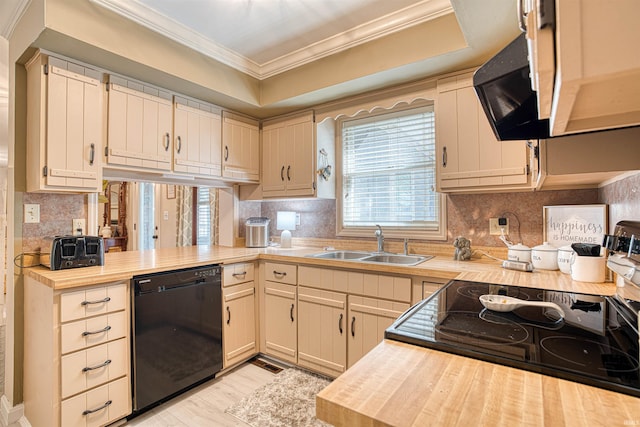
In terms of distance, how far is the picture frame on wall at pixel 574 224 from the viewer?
1.80 meters

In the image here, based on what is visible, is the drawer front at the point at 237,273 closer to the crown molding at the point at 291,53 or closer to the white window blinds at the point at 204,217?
the crown molding at the point at 291,53

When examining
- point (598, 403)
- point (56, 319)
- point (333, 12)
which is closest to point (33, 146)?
point (56, 319)

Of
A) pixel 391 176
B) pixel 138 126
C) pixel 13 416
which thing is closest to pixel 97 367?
pixel 13 416

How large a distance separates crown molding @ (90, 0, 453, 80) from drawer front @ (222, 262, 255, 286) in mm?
1655

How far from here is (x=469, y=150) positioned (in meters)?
2.16

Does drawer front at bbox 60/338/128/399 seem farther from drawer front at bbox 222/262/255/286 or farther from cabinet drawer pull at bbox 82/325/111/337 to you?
drawer front at bbox 222/262/255/286

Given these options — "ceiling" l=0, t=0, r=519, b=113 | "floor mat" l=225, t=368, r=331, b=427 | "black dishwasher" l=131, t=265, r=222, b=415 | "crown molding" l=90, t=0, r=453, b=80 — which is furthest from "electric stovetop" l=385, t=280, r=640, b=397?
"crown molding" l=90, t=0, r=453, b=80

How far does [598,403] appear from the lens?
1.84 ft

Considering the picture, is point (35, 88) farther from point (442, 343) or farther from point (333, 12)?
point (442, 343)

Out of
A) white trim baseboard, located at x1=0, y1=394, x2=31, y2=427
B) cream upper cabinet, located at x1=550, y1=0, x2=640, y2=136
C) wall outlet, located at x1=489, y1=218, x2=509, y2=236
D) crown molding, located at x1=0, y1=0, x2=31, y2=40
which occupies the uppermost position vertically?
crown molding, located at x1=0, y1=0, x2=31, y2=40

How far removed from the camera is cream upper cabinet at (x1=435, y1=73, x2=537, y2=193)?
6.59 feet

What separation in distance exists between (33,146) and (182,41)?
117cm

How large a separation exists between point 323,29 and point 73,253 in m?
2.22

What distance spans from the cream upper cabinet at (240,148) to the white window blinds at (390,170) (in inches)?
35.2
